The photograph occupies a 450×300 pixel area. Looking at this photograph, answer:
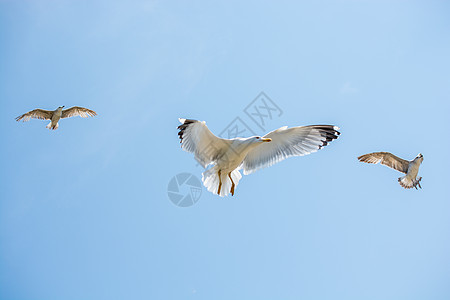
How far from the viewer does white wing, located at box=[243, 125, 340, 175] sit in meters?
6.76

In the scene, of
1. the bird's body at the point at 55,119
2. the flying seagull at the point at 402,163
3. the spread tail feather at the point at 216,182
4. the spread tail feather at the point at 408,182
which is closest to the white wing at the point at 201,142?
the spread tail feather at the point at 216,182

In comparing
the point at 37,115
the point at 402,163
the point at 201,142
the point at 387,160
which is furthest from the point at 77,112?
the point at 402,163

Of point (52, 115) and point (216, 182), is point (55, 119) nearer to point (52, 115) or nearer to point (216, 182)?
point (52, 115)

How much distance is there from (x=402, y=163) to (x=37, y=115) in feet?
30.5

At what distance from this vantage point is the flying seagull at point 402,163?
919cm

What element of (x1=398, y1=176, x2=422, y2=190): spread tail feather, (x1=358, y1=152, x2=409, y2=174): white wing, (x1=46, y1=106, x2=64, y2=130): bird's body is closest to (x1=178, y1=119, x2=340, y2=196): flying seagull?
(x1=358, y1=152, x2=409, y2=174): white wing

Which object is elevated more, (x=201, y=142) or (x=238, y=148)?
(x=201, y=142)

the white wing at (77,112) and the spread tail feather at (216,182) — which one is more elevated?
the white wing at (77,112)

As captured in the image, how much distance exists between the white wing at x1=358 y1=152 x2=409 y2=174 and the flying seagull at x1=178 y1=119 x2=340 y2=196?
9.92ft

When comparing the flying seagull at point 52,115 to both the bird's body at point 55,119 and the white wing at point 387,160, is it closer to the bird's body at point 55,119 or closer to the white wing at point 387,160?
the bird's body at point 55,119

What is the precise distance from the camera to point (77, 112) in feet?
39.2

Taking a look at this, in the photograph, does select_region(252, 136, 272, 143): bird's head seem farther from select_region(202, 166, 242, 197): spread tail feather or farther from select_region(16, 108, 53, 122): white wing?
select_region(16, 108, 53, 122): white wing

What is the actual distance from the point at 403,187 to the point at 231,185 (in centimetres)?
447

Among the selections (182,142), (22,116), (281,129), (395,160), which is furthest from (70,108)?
(395,160)
